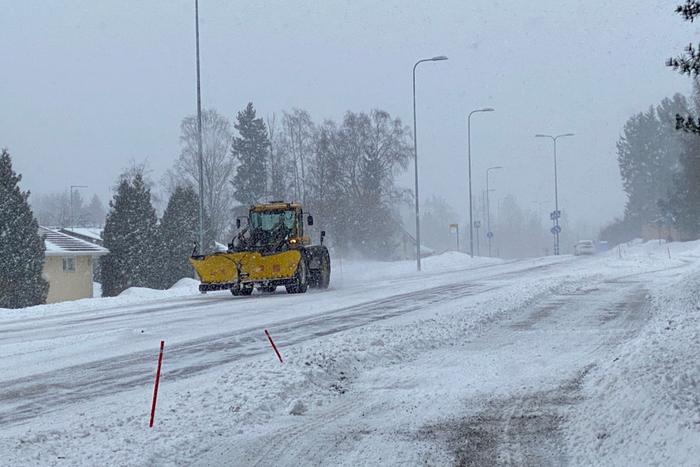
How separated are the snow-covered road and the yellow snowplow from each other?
17.4 ft

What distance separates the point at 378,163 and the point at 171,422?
63.2 metres

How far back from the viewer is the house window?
46938 mm

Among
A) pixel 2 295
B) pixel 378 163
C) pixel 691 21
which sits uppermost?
pixel 378 163

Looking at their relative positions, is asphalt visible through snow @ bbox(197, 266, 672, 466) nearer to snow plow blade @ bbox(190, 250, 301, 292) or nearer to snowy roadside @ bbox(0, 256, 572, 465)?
snowy roadside @ bbox(0, 256, 572, 465)

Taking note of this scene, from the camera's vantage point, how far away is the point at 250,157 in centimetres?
6875

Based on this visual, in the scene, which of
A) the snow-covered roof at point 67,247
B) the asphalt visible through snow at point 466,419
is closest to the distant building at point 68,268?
the snow-covered roof at point 67,247

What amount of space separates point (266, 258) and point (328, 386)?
1463cm

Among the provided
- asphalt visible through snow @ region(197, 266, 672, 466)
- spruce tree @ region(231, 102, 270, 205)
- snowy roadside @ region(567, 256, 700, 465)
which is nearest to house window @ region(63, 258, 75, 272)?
spruce tree @ region(231, 102, 270, 205)

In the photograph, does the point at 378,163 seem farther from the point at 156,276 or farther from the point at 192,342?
the point at 192,342

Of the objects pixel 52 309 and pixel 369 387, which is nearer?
pixel 369 387

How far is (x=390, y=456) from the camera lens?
6.36 meters

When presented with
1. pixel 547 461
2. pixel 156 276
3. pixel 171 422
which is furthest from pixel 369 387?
pixel 156 276

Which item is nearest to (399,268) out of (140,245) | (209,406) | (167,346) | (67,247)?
(140,245)

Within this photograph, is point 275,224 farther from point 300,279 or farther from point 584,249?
point 584,249
